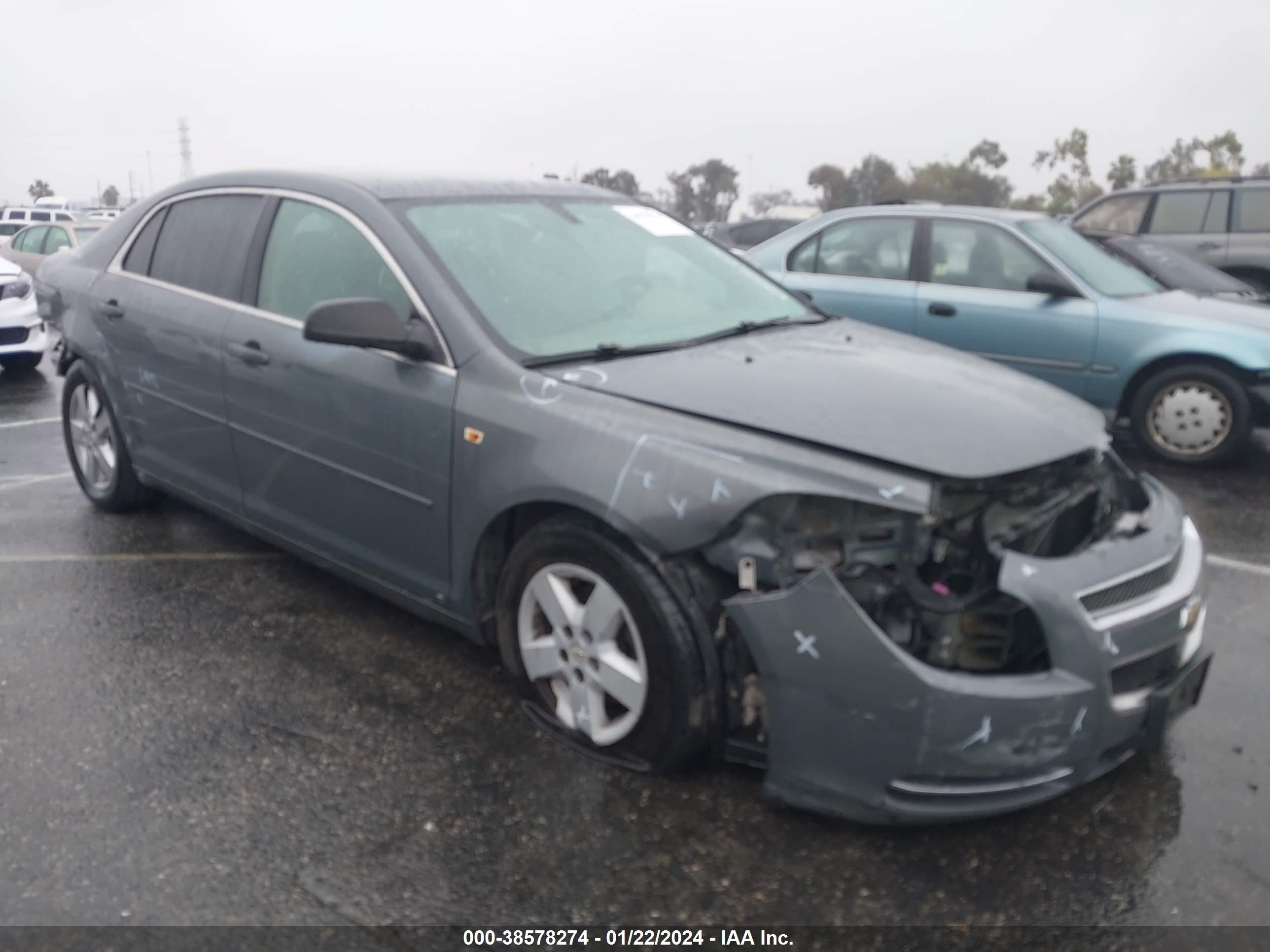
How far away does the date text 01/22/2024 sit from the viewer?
2.34 meters

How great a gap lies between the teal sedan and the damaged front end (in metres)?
3.98

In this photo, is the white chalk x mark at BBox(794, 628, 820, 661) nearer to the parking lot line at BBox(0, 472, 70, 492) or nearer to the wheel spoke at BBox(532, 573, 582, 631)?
the wheel spoke at BBox(532, 573, 582, 631)

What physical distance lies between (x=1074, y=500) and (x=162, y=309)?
3.44 metres

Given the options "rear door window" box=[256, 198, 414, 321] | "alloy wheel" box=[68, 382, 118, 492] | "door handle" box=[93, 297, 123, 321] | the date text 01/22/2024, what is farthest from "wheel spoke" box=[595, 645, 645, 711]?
"alloy wheel" box=[68, 382, 118, 492]

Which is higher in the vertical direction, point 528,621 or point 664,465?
point 664,465

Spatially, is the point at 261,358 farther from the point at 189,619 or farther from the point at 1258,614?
the point at 1258,614

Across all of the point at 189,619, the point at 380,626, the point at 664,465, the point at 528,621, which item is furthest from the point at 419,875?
the point at 189,619

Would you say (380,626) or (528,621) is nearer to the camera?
(528,621)

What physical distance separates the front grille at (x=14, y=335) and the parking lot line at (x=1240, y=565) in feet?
30.3

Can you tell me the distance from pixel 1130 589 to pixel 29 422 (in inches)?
292

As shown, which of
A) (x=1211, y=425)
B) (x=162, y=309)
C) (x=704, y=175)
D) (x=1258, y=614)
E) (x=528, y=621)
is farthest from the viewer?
(x=704, y=175)

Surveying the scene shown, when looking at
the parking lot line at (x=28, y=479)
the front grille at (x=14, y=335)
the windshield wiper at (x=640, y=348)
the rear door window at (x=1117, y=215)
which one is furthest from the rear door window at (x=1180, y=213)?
the front grille at (x=14, y=335)

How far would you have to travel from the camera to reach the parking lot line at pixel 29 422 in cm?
748

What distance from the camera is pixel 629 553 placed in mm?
2754
